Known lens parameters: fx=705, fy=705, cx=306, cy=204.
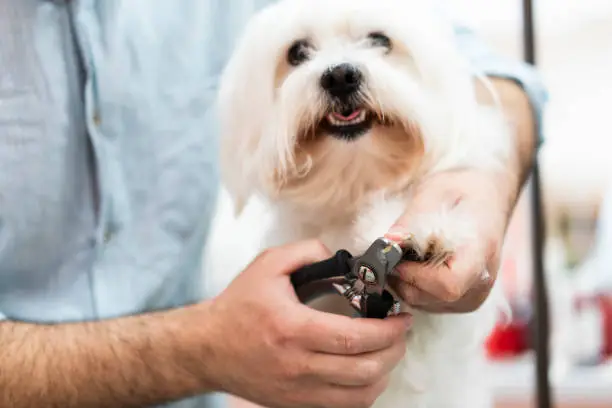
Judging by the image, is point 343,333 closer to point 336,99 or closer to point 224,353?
point 224,353

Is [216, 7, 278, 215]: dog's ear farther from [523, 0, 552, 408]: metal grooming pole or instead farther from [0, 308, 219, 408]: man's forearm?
[523, 0, 552, 408]: metal grooming pole

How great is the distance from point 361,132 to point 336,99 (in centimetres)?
6

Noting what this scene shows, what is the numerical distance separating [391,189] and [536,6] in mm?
1194

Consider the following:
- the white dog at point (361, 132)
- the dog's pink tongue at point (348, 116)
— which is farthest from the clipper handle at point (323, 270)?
the dog's pink tongue at point (348, 116)

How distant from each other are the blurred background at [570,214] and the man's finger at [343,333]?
134 centimetres

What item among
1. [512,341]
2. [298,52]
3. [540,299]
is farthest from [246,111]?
[512,341]

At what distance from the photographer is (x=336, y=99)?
84cm

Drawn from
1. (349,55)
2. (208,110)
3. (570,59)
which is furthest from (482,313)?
(570,59)

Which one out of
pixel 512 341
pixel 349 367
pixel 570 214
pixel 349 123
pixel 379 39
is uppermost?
pixel 379 39

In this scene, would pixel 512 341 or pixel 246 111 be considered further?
pixel 512 341

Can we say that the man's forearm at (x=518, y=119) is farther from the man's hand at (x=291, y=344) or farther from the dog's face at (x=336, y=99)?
→ the man's hand at (x=291, y=344)

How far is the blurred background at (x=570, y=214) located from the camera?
6.54 feet

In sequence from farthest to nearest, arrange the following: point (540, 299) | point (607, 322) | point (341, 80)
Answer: point (607, 322) < point (540, 299) < point (341, 80)

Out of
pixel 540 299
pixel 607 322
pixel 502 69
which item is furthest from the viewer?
pixel 607 322
